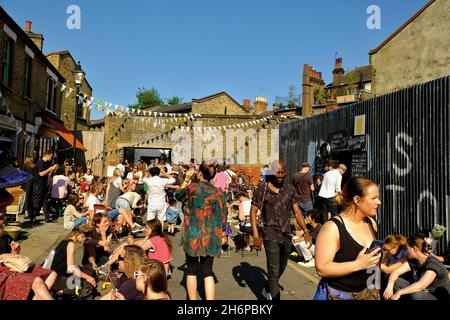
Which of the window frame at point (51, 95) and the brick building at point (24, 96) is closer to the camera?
the brick building at point (24, 96)

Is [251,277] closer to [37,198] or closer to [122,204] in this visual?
[122,204]

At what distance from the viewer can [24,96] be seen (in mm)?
15133

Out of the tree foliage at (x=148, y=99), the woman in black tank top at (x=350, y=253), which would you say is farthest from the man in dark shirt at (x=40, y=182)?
the tree foliage at (x=148, y=99)

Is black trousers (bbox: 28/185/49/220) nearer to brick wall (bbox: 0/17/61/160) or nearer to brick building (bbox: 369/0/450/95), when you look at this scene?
brick wall (bbox: 0/17/61/160)

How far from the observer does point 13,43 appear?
1395cm

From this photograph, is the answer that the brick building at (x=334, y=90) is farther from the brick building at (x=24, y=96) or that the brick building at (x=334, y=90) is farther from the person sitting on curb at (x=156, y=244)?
the person sitting on curb at (x=156, y=244)

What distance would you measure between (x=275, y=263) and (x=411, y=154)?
5.02 meters

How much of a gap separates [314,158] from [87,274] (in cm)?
962

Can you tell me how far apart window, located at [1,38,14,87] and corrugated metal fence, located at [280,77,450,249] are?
12.2 meters

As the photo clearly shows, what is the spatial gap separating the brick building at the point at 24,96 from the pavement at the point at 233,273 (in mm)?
4848

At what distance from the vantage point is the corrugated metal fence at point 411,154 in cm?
732

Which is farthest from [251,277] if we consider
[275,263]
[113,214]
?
[113,214]
